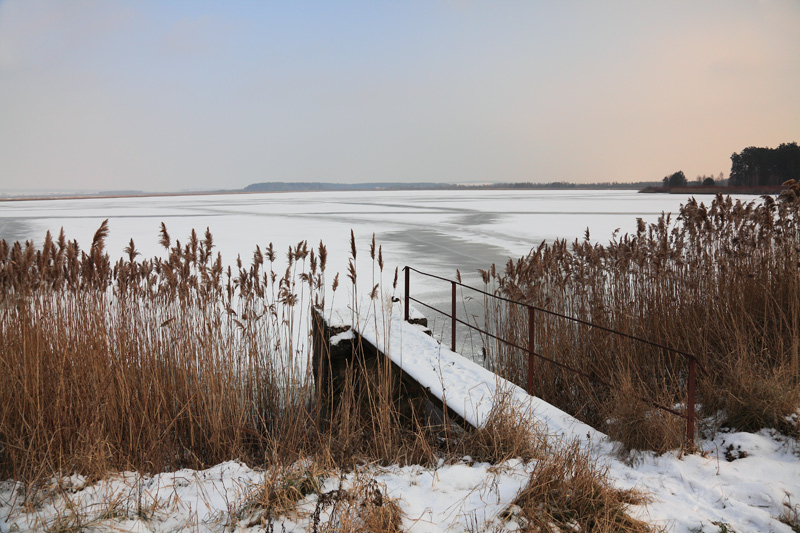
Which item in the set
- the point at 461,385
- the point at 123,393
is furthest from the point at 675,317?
the point at 123,393

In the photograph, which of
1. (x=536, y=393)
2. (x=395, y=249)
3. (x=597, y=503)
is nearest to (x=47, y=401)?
(x=597, y=503)

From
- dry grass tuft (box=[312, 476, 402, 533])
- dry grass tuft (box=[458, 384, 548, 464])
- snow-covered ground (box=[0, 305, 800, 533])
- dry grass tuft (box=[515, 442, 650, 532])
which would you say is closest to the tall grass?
snow-covered ground (box=[0, 305, 800, 533])

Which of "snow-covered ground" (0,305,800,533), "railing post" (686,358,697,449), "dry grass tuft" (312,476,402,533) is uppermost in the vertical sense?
"railing post" (686,358,697,449)

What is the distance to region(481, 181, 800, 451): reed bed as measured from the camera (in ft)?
17.0

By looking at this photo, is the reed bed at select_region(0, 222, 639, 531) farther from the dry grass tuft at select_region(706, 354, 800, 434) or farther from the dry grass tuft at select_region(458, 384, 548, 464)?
the dry grass tuft at select_region(706, 354, 800, 434)

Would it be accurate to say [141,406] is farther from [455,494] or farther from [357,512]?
[455,494]

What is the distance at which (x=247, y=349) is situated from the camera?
5.07m

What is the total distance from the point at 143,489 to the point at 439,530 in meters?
1.77

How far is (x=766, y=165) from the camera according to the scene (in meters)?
54.8

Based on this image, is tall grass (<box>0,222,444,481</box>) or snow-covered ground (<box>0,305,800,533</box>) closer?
snow-covered ground (<box>0,305,800,533</box>)

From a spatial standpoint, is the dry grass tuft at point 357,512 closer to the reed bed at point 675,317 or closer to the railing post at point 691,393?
the railing post at point 691,393

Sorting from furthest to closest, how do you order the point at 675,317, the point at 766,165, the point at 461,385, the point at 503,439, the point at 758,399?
the point at 766,165 < the point at 675,317 < the point at 461,385 < the point at 758,399 < the point at 503,439

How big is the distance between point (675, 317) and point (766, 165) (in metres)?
58.8

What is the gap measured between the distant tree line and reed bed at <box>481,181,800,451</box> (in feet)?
149
